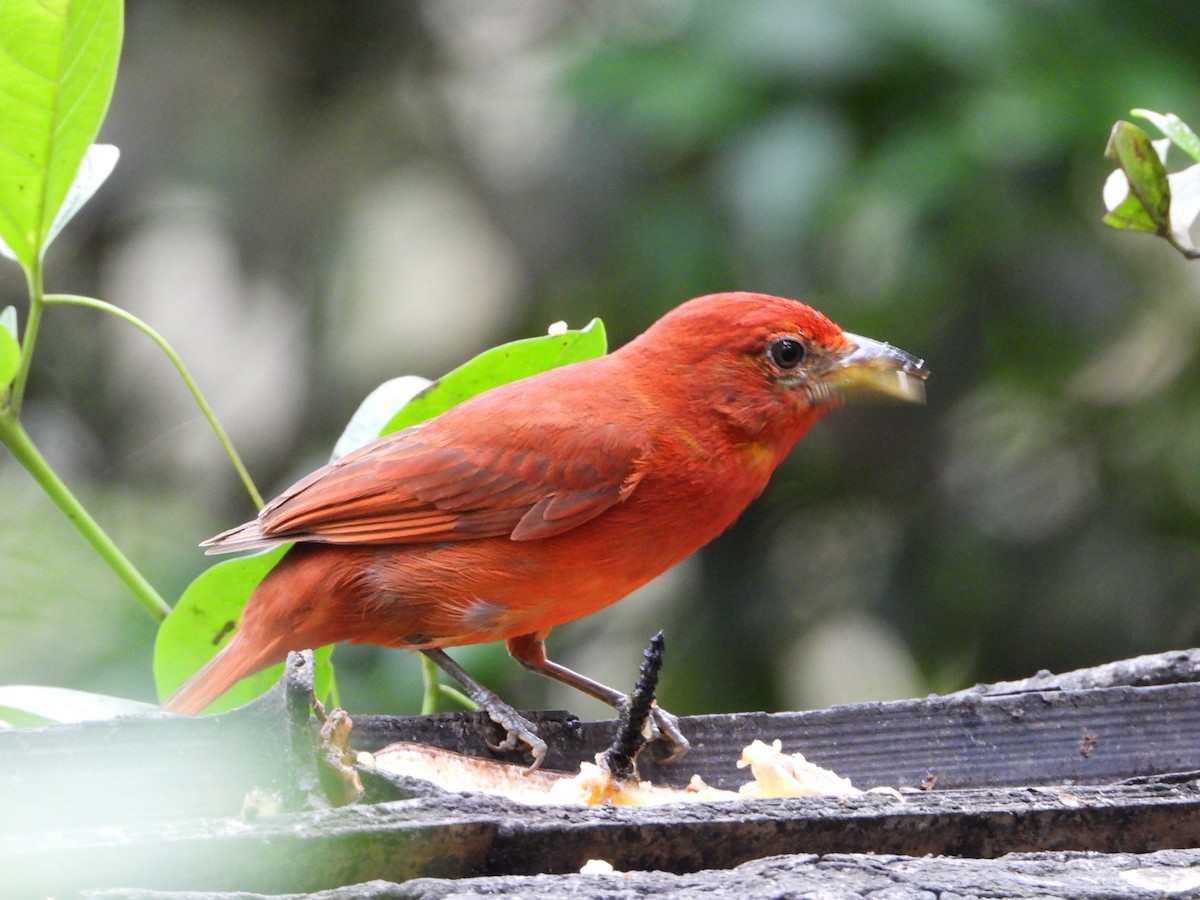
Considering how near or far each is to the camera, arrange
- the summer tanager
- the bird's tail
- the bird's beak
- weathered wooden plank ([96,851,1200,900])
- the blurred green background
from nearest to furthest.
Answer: weathered wooden plank ([96,851,1200,900]) < the bird's tail < the summer tanager < the bird's beak < the blurred green background

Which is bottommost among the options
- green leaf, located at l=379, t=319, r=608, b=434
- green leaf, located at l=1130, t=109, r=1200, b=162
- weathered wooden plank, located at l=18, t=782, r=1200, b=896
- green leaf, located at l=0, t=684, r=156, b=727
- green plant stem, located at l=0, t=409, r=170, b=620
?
weathered wooden plank, located at l=18, t=782, r=1200, b=896

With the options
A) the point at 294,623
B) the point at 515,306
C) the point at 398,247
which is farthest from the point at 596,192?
the point at 294,623

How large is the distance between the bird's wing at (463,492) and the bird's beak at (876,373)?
464mm

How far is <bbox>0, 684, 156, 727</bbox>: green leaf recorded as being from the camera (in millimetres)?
2459

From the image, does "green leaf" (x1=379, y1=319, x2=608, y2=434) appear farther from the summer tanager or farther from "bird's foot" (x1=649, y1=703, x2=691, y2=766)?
"bird's foot" (x1=649, y1=703, x2=691, y2=766)

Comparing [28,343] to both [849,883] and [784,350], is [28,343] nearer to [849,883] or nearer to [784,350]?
[784,350]

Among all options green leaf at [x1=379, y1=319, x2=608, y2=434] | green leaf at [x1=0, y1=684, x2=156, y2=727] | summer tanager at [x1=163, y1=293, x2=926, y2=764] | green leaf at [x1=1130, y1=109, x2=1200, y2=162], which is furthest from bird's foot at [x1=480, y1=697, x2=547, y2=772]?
green leaf at [x1=1130, y1=109, x2=1200, y2=162]

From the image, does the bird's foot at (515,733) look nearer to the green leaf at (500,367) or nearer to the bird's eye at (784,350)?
the green leaf at (500,367)

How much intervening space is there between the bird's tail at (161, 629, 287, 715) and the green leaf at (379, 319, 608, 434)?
19.5 inches

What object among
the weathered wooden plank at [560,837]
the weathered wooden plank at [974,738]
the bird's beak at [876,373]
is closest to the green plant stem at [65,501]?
the weathered wooden plank at [974,738]

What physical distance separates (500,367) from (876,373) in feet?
2.63

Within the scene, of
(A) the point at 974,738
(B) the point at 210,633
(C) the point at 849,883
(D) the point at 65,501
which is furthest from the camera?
(B) the point at 210,633

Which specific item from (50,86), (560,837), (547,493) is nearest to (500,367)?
(547,493)

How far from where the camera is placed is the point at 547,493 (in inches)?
121
